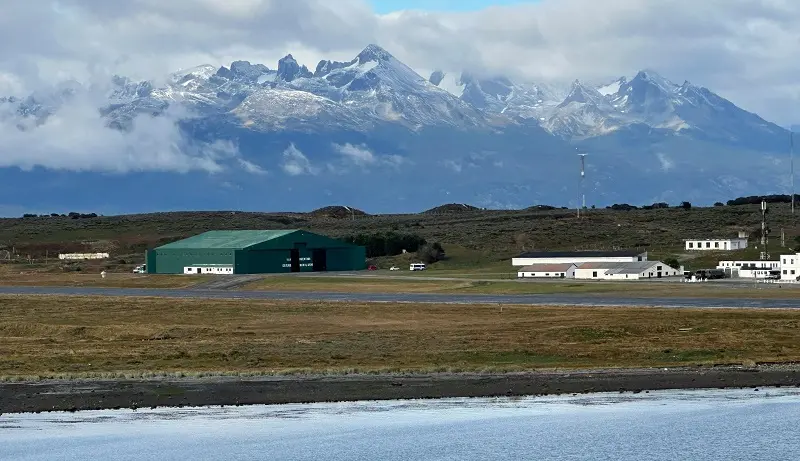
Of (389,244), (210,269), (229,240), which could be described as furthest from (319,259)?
(389,244)

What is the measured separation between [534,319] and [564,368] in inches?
939

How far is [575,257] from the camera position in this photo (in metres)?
153

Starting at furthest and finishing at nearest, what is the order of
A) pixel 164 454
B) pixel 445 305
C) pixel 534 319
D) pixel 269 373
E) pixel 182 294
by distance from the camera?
pixel 182 294 < pixel 445 305 < pixel 534 319 < pixel 269 373 < pixel 164 454

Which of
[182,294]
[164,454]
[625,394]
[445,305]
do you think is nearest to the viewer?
[164,454]

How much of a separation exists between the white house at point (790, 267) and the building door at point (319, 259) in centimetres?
6427

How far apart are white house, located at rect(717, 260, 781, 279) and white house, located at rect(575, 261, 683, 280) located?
5.74 meters

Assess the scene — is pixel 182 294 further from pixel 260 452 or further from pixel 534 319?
pixel 260 452

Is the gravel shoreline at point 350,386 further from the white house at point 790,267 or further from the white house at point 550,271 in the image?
the white house at point 550,271

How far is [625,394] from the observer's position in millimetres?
47875

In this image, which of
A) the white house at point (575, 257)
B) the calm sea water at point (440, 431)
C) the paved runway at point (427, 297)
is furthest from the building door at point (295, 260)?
the calm sea water at point (440, 431)

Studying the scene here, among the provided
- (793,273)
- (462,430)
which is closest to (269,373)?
(462,430)

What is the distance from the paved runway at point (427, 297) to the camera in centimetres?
9100

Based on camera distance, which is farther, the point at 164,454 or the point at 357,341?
the point at 357,341

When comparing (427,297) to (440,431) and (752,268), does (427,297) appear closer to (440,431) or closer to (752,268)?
(752,268)
